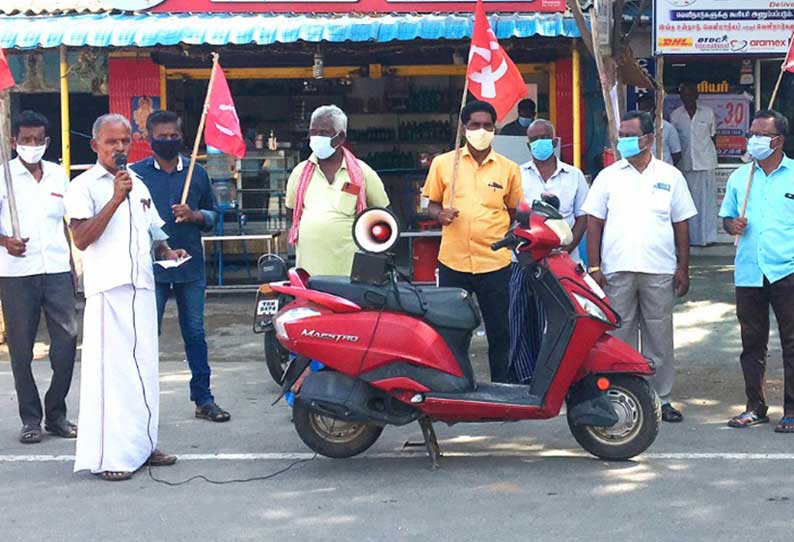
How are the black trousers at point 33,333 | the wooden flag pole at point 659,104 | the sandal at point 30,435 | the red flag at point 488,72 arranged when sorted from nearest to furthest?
the sandal at point 30,435 → the black trousers at point 33,333 → the red flag at point 488,72 → the wooden flag pole at point 659,104

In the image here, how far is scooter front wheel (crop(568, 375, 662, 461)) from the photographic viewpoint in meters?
6.37

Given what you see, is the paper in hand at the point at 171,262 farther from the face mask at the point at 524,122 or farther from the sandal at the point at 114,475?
the face mask at the point at 524,122

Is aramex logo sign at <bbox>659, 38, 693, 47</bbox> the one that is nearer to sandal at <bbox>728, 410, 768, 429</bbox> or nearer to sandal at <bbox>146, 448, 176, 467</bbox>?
sandal at <bbox>728, 410, 768, 429</bbox>

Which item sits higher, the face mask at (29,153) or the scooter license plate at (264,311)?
the face mask at (29,153)

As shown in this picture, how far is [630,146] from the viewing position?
726cm

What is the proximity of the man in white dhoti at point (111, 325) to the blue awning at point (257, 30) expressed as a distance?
221 inches

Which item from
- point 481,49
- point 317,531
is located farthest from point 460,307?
point 481,49

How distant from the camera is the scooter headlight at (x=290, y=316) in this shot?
635 centimetres

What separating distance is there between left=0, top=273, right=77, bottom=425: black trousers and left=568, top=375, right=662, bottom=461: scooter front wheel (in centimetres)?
310

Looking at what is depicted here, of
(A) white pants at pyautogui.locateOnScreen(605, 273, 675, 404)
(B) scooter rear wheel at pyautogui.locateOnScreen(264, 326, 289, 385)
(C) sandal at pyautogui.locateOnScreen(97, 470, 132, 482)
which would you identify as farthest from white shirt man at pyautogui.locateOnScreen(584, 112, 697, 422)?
(C) sandal at pyautogui.locateOnScreen(97, 470, 132, 482)

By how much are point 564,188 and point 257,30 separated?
494cm

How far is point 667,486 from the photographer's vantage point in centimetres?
604

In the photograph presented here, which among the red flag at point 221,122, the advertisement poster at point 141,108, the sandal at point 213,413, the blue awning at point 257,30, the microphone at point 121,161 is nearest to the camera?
the microphone at point 121,161

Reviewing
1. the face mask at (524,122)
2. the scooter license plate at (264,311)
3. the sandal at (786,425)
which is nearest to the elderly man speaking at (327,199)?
the scooter license plate at (264,311)
